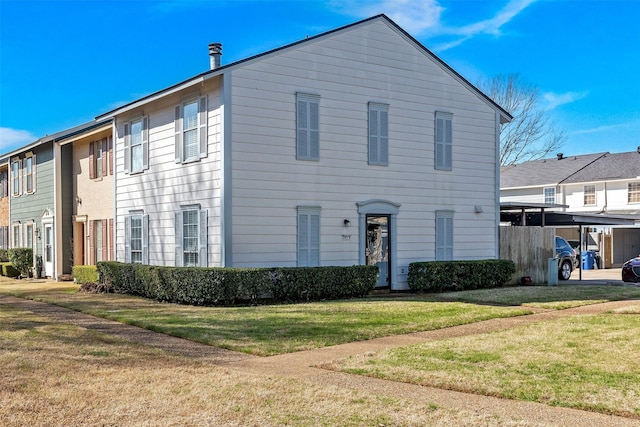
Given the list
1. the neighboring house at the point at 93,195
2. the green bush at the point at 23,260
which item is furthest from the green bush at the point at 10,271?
the neighboring house at the point at 93,195

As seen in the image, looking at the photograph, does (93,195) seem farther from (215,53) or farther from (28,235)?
(215,53)

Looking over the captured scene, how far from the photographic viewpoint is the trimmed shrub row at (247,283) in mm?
15516

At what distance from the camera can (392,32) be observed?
766 inches

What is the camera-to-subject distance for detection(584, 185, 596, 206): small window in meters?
40.9

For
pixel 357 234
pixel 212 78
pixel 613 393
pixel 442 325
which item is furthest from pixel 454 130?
pixel 613 393

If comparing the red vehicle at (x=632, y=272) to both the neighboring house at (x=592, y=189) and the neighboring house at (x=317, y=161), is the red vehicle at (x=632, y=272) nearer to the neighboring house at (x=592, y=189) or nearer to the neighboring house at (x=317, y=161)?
the neighboring house at (x=317, y=161)

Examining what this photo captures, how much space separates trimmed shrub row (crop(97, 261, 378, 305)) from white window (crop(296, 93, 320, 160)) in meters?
3.09

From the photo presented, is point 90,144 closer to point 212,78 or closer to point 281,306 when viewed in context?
point 212,78

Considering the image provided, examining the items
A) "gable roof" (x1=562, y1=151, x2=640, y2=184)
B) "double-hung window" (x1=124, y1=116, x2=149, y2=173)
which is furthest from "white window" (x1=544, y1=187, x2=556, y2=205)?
"double-hung window" (x1=124, y1=116, x2=149, y2=173)

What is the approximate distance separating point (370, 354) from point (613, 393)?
3305 mm

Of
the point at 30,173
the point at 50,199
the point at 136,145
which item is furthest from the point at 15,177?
the point at 136,145

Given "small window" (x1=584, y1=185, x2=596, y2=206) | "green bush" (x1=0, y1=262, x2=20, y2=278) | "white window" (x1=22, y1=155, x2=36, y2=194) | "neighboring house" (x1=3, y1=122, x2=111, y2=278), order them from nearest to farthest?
"neighboring house" (x1=3, y1=122, x2=111, y2=278), "green bush" (x1=0, y1=262, x2=20, y2=278), "white window" (x1=22, y1=155, x2=36, y2=194), "small window" (x1=584, y1=185, x2=596, y2=206)

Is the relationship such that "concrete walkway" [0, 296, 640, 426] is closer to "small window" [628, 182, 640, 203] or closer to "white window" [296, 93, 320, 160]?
"white window" [296, 93, 320, 160]

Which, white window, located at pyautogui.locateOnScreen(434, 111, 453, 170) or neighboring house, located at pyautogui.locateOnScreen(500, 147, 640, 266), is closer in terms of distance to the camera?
white window, located at pyautogui.locateOnScreen(434, 111, 453, 170)
